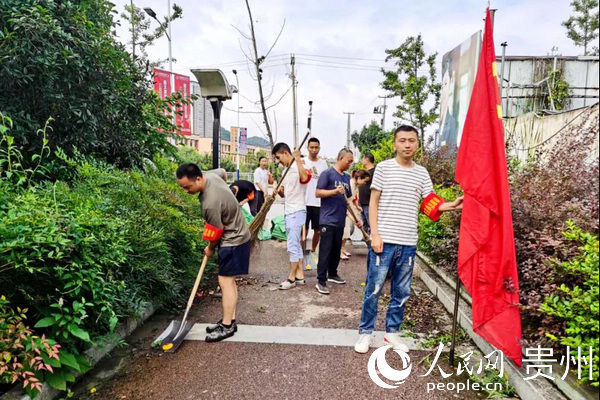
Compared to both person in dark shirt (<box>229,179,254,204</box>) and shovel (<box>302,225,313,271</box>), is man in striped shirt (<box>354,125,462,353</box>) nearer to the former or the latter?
shovel (<box>302,225,313,271</box>)

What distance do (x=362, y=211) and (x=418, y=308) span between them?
2637 millimetres

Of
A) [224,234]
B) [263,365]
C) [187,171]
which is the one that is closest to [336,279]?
[224,234]

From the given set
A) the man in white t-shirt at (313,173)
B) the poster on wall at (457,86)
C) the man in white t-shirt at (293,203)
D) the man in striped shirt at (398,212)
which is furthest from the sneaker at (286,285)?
the poster on wall at (457,86)

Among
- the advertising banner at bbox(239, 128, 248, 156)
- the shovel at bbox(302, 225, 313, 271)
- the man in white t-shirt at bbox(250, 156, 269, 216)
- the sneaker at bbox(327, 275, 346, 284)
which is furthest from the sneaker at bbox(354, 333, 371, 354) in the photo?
the advertising banner at bbox(239, 128, 248, 156)

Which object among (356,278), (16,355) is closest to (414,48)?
(356,278)

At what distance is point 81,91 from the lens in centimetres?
483

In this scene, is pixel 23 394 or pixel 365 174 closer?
pixel 23 394

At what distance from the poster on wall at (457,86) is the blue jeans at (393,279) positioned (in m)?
9.71

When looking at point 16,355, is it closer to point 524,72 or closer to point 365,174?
point 365,174

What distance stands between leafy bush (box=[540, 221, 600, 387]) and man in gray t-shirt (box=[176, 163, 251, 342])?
2451 millimetres

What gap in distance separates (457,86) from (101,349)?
13.5 m

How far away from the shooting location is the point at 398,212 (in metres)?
3.07

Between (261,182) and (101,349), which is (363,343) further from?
(261,182)

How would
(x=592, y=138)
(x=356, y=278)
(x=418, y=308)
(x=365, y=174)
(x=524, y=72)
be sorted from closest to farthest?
(x=592, y=138) < (x=418, y=308) < (x=356, y=278) < (x=365, y=174) < (x=524, y=72)
